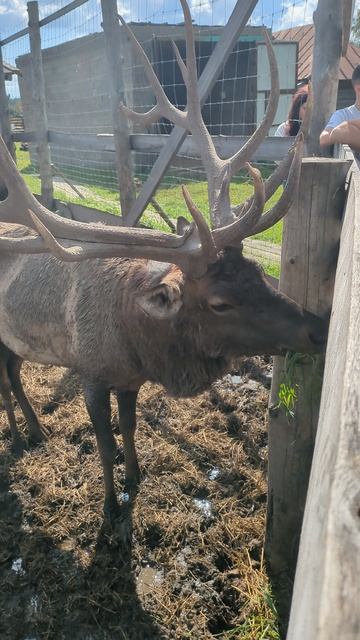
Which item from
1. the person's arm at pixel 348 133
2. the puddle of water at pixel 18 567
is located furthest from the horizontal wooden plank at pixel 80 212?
the puddle of water at pixel 18 567

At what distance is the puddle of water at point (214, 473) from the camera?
3.50m

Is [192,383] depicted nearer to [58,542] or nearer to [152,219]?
[58,542]

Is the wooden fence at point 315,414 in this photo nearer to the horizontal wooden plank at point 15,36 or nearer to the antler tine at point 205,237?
the antler tine at point 205,237

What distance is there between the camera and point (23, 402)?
4.14m

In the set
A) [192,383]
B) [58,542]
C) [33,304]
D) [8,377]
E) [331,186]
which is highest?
[331,186]

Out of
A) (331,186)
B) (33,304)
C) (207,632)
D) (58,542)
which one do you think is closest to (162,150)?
(33,304)

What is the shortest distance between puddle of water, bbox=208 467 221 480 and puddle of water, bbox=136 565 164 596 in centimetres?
78

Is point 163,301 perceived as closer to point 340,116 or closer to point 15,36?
point 340,116

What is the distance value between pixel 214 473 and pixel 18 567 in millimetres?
1349

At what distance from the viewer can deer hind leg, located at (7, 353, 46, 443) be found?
4055mm

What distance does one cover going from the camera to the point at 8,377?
4.24m

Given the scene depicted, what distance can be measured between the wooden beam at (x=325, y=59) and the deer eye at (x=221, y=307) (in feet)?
5.22

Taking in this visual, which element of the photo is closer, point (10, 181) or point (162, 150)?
point (10, 181)

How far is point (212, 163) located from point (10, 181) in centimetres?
132
